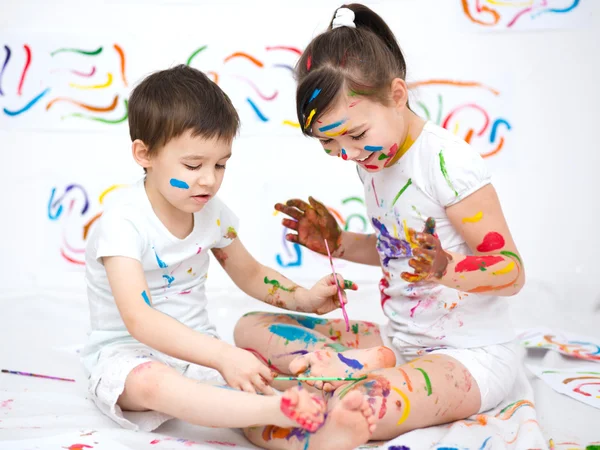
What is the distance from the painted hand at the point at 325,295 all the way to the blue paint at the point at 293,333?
6 centimetres

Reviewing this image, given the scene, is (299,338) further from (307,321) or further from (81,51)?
(81,51)

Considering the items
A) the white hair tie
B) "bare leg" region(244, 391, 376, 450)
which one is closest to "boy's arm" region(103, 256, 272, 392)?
"bare leg" region(244, 391, 376, 450)

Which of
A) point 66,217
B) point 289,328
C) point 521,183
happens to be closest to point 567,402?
point 289,328

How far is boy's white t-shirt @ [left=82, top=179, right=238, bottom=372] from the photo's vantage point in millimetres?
1239

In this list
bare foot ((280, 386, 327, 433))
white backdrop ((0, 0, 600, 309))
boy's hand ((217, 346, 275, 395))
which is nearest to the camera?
bare foot ((280, 386, 327, 433))

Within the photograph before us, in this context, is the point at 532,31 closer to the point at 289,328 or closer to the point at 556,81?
the point at 556,81

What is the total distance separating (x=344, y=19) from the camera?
1.30 m

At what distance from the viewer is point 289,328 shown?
137 centimetres

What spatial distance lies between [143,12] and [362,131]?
1.18 m

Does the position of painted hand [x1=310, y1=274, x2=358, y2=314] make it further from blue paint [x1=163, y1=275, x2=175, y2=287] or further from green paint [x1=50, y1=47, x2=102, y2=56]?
green paint [x1=50, y1=47, x2=102, y2=56]

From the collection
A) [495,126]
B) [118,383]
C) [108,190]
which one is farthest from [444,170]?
[108,190]

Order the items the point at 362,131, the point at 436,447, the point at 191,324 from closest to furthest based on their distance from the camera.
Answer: the point at 436,447 → the point at 362,131 → the point at 191,324

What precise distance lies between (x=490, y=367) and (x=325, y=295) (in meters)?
0.33

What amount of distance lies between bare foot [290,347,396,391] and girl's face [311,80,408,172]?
0.34m
